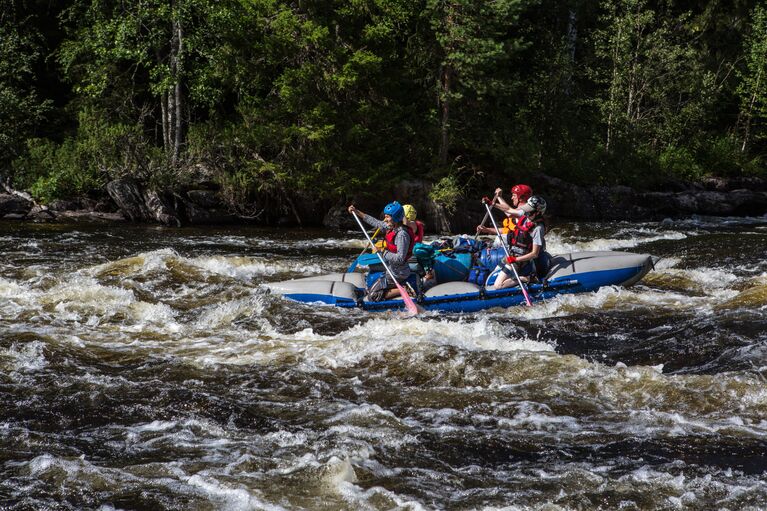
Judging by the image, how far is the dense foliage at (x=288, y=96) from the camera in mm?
19047

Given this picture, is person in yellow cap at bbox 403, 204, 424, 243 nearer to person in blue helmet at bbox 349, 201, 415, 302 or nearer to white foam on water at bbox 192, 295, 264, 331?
person in blue helmet at bbox 349, 201, 415, 302

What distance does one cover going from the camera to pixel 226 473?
507 centimetres

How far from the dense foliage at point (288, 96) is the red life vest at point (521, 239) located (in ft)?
28.6

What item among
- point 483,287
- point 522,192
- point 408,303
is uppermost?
point 522,192

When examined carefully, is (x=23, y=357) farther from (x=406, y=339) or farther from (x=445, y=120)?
(x=445, y=120)

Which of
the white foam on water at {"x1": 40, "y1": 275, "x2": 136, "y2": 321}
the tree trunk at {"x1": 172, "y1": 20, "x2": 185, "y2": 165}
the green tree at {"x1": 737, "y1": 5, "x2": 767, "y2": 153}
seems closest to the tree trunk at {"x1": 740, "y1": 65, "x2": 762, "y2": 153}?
the green tree at {"x1": 737, "y1": 5, "x2": 767, "y2": 153}

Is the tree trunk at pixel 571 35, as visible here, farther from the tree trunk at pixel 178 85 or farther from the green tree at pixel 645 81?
the tree trunk at pixel 178 85

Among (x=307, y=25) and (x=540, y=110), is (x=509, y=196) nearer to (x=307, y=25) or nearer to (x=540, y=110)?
(x=540, y=110)

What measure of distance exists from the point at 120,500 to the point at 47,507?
39 cm

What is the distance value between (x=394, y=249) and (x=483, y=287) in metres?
1.20

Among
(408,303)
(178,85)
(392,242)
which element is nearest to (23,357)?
(408,303)

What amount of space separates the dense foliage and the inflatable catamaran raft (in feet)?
28.1

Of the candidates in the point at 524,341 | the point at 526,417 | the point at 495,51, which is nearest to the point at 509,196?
the point at 495,51

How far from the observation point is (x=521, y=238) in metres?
10.4
